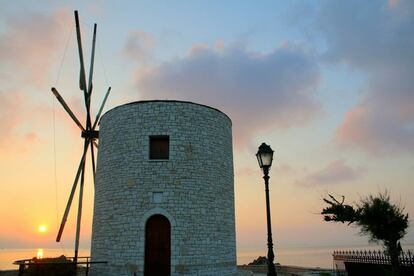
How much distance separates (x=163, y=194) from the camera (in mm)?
13047

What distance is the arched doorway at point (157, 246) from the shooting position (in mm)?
12383

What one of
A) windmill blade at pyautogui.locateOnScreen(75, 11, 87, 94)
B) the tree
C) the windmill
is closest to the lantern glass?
the tree

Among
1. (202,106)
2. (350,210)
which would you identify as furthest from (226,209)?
(350,210)

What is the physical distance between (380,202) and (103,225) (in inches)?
369

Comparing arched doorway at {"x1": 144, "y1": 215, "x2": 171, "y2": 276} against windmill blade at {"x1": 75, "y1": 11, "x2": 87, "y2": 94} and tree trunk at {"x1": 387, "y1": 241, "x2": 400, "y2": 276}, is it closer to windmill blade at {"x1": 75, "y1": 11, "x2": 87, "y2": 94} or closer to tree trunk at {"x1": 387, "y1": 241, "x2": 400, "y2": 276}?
tree trunk at {"x1": 387, "y1": 241, "x2": 400, "y2": 276}

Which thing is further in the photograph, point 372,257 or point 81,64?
point 81,64

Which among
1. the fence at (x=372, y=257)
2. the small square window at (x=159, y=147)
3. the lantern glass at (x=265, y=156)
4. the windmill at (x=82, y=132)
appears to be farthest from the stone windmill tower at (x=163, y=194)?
the lantern glass at (x=265, y=156)

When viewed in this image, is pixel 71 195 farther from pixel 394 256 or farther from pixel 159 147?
pixel 394 256

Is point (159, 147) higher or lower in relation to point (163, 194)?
higher

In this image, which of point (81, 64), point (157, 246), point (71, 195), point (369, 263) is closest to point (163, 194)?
point (157, 246)

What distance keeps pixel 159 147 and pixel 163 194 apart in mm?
1775

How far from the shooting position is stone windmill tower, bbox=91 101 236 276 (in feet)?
41.3

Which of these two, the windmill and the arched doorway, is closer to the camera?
the arched doorway

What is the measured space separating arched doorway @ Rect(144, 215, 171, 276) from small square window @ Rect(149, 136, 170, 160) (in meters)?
2.19
